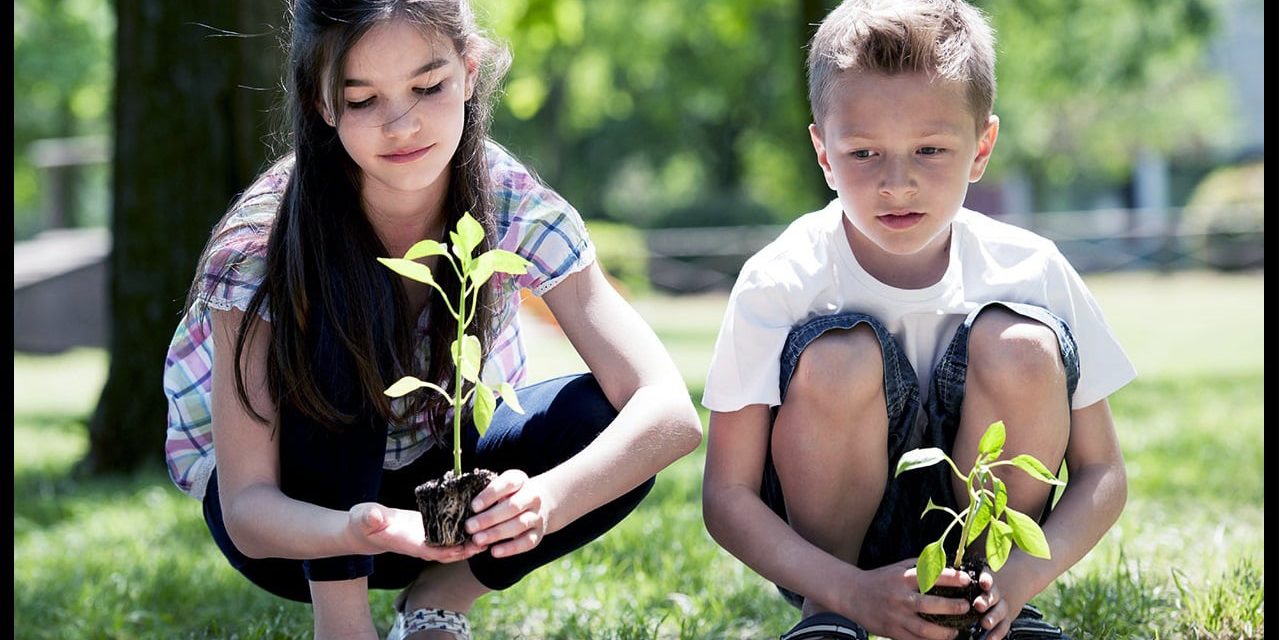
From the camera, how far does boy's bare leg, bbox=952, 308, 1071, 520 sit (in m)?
1.94

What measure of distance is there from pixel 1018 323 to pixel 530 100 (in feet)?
22.1

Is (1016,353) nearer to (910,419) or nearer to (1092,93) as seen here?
(910,419)

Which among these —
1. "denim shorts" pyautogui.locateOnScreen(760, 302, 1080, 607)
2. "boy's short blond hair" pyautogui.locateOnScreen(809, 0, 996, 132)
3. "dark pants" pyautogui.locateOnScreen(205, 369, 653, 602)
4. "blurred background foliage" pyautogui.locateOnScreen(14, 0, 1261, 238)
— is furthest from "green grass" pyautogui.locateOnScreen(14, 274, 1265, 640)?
"blurred background foliage" pyautogui.locateOnScreen(14, 0, 1261, 238)

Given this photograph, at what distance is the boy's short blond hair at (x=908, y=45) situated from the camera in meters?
2.05

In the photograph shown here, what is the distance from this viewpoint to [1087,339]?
2.11m

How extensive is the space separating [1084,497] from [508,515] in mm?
902

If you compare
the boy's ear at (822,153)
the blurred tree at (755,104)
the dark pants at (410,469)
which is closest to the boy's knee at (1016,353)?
the boy's ear at (822,153)

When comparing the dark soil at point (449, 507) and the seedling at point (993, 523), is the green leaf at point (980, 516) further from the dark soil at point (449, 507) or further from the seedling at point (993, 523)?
the dark soil at point (449, 507)

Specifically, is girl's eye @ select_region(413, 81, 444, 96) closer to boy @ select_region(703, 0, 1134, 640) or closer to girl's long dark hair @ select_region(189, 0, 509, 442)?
girl's long dark hair @ select_region(189, 0, 509, 442)

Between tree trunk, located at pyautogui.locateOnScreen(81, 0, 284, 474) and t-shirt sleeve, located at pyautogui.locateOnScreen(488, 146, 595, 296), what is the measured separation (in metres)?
2.82

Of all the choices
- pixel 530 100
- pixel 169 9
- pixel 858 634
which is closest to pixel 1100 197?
pixel 530 100

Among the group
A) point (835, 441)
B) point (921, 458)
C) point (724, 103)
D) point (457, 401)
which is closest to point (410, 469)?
point (457, 401)

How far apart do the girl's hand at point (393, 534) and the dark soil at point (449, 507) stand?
0.02m

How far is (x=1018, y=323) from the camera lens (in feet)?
6.48
